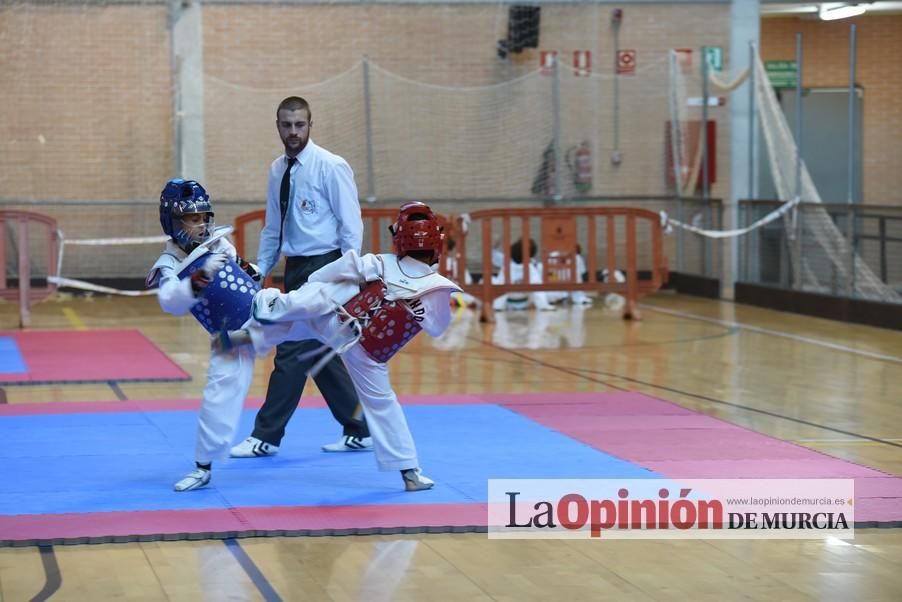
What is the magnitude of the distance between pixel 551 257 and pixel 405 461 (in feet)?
30.0

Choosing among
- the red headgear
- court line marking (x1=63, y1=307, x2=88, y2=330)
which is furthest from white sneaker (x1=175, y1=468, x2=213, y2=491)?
court line marking (x1=63, y1=307, x2=88, y2=330)

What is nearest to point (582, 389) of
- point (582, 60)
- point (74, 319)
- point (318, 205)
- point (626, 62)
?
point (318, 205)

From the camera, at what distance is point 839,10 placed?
1914 cm

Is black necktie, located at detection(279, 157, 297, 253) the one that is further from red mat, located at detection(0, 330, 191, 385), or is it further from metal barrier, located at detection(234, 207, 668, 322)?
metal barrier, located at detection(234, 207, 668, 322)

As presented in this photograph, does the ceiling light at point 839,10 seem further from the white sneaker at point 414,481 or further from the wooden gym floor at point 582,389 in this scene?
the white sneaker at point 414,481

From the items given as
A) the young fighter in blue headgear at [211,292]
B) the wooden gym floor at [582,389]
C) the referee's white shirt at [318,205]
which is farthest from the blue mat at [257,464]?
the referee's white shirt at [318,205]

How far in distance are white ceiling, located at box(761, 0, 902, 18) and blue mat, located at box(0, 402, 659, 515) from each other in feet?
39.7

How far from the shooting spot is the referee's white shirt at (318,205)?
23.9ft

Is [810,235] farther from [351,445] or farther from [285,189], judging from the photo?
[285,189]

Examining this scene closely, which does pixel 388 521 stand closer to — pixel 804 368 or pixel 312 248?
pixel 312 248

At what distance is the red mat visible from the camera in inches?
418

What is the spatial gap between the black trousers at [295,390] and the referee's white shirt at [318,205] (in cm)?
10

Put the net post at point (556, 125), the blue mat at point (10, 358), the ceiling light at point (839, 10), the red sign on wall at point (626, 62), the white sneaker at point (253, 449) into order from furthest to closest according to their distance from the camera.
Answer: the ceiling light at point (839, 10)
the red sign on wall at point (626, 62)
the net post at point (556, 125)
the blue mat at point (10, 358)
the white sneaker at point (253, 449)

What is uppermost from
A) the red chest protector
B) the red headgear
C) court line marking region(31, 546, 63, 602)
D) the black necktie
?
the black necktie
